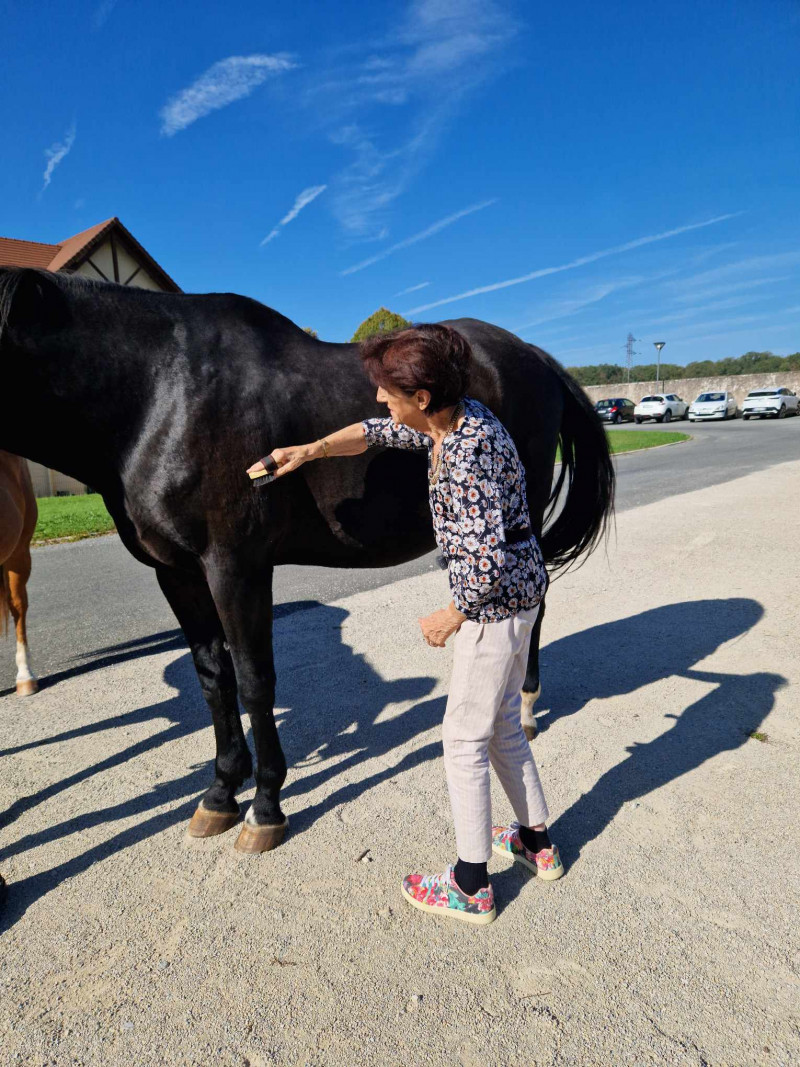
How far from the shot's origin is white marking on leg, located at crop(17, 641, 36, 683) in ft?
13.2

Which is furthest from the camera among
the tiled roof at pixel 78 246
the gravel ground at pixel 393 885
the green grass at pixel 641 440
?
the green grass at pixel 641 440

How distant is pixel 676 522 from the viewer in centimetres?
870

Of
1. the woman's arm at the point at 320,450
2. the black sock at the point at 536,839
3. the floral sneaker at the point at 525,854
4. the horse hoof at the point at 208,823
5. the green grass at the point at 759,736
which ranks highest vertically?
the woman's arm at the point at 320,450

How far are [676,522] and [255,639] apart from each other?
768 cm

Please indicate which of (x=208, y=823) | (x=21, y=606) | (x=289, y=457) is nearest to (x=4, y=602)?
(x=21, y=606)

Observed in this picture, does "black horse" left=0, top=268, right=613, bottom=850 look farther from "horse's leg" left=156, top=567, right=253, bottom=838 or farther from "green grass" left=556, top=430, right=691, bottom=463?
"green grass" left=556, top=430, right=691, bottom=463

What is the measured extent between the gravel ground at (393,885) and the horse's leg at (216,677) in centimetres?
24

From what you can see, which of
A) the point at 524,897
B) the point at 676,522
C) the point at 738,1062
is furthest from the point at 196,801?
the point at 676,522

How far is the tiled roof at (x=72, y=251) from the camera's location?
18.2 m

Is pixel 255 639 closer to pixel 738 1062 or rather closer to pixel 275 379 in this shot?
pixel 275 379

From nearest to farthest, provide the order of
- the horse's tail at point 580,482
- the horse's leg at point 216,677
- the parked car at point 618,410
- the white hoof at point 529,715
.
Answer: the horse's leg at point 216,677 < the white hoof at point 529,715 < the horse's tail at point 580,482 < the parked car at point 618,410

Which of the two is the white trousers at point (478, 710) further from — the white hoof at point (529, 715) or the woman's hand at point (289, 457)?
the white hoof at point (529, 715)

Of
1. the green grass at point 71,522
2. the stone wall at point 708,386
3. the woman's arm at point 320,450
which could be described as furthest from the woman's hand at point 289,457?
the stone wall at point 708,386

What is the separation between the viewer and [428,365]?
1.82m
